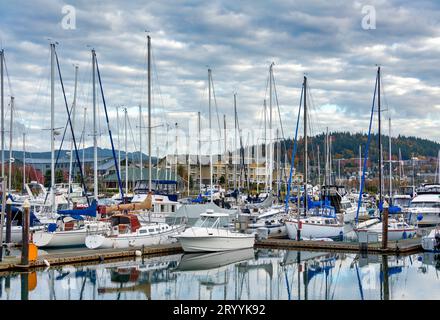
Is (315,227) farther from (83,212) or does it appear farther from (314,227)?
(83,212)

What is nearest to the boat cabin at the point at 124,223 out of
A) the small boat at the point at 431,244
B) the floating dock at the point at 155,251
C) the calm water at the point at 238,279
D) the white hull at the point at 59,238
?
the white hull at the point at 59,238

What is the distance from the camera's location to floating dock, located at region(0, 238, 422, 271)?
3319 cm

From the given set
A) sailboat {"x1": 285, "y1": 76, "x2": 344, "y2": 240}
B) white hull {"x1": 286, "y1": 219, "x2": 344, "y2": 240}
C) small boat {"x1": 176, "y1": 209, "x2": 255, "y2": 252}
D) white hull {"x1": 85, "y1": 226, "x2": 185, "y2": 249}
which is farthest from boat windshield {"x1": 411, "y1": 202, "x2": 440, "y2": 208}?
white hull {"x1": 85, "y1": 226, "x2": 185, "y2": 249}

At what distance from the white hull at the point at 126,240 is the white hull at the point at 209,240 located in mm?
2304

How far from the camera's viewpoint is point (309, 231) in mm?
46562

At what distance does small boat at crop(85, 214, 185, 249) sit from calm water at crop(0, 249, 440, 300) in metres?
2.65

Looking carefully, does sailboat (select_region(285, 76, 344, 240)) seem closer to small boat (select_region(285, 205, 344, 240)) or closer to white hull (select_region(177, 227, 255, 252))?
small boat (select_region(285, 205, 344, 240))

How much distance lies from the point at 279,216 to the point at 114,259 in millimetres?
20387

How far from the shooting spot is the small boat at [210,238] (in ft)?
133

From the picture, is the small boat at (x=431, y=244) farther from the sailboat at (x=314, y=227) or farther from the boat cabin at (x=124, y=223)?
the boat cabin at (x=124, y=223)

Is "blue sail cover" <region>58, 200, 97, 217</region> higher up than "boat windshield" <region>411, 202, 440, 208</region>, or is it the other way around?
"blue sail cover" <region>58, 200, 97, 217</region>
